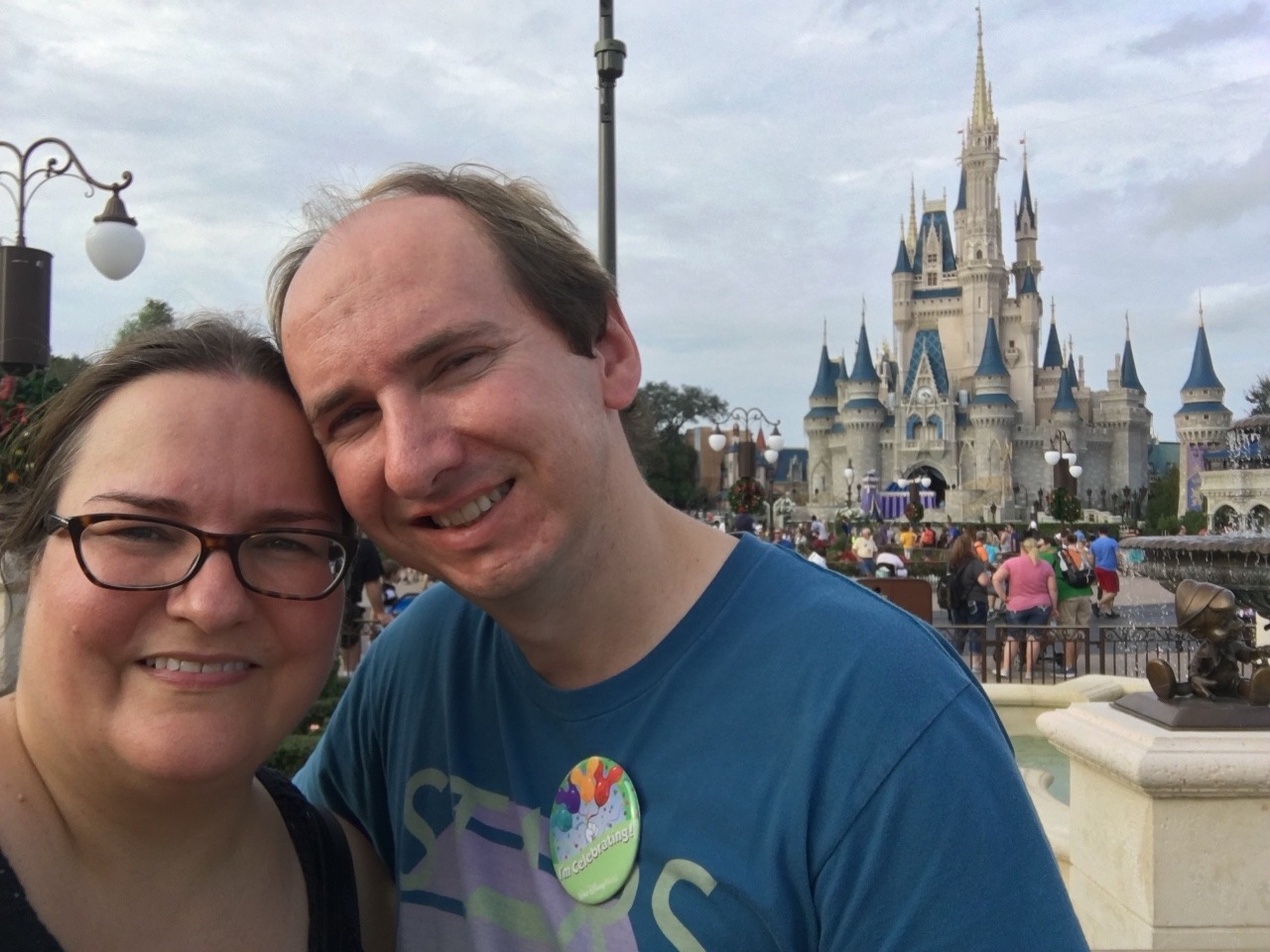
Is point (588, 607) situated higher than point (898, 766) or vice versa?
point (588, 607)

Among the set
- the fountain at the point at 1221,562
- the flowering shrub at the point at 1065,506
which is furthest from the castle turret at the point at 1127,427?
the fountain at the point at 1221,562

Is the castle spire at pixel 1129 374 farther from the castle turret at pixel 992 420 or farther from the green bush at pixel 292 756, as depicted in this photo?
the green bush at pixel 292 756

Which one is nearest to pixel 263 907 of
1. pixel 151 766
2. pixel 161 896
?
pixel 161 896

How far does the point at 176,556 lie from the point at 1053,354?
231 feet

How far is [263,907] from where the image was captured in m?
1.25

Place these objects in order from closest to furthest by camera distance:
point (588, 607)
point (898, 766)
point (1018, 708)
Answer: point (898, 766) → point (588, 607) → point (1018, 708)

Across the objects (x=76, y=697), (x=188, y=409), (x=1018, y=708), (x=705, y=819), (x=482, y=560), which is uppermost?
(x=188, y=409)

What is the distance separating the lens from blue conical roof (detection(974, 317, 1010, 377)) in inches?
2404

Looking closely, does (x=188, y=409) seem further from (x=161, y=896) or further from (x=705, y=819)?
(x=705, y=819)

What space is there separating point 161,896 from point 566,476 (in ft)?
2.15

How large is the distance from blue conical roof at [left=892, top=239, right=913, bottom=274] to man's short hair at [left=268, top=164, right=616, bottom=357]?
71.1 m

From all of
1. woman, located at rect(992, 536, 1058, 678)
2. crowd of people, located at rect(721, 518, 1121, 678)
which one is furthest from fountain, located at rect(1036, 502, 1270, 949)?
woman, located at rect(992, 536, 1058, 678)

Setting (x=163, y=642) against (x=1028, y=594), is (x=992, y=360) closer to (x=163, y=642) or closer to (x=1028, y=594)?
(x=1028, y=594)

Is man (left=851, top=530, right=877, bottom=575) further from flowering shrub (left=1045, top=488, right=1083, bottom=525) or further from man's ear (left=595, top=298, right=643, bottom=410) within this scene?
man's ear (left=595, top=298, right=643, bottom=410)
